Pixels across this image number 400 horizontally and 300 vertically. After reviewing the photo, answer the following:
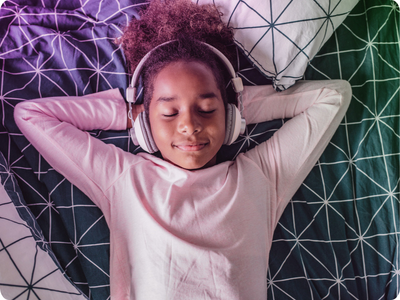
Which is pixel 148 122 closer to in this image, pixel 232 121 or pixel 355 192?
pixel 232 121

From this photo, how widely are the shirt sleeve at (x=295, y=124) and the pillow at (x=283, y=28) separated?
11 centimetres

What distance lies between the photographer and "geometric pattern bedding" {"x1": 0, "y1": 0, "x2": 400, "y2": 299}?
4.41ft

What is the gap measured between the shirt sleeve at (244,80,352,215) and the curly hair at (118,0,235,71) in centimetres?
31

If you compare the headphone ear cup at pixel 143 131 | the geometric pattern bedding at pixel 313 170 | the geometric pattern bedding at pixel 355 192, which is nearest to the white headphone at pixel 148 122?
the headphone ear cup at pixel 143 131

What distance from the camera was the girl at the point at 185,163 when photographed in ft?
3.88

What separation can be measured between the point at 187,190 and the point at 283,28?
2.74 ft

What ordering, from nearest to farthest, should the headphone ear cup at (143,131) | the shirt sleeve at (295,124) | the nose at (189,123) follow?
the nose at (189,123)
the headphone ear cup at (143,131)
the shirt sleeve at (295,124)

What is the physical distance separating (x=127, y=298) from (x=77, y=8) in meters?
1.45

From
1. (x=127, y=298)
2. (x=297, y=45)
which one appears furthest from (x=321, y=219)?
(x=127, y=298)

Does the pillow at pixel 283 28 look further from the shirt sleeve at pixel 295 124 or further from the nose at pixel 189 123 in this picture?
the nose at pixel 189 123

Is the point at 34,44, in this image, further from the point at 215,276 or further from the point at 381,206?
the point at 381,206

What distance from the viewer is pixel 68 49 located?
147cm

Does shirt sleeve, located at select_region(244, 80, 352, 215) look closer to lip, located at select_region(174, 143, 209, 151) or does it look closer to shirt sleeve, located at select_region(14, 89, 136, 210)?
lip, located at select_region(174, 143, 209, 151)

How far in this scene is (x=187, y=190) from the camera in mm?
1298
